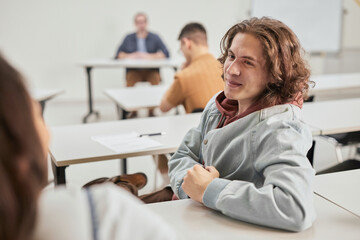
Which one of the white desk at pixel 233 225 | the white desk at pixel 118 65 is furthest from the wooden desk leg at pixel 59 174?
the white desk at pixel 118 65

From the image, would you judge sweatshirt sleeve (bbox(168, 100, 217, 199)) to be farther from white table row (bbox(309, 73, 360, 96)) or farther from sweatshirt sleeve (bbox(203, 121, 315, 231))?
white table row (bbox(309, 73, 360, 96))

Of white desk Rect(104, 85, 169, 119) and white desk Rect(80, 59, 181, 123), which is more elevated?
white desk Rect(80, 59, 181, 123)

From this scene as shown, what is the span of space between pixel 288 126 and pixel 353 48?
277 inches

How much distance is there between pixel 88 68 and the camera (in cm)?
537

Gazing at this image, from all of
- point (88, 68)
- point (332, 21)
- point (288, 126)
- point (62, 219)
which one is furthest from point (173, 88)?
point (332, 21)

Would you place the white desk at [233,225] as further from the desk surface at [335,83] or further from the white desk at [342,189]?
the desk surface at [335,83]

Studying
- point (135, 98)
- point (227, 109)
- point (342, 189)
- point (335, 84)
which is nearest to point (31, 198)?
point (227, 109)

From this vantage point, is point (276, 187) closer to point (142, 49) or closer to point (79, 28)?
point (142, 49)

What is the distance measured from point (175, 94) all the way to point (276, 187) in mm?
1776

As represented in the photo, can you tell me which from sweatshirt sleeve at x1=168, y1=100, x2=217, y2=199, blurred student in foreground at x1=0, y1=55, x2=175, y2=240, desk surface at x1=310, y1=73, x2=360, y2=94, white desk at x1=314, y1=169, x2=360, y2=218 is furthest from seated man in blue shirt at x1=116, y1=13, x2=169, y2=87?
blurred student in foreground at x1=0, y1=55, x2=175, y2=240

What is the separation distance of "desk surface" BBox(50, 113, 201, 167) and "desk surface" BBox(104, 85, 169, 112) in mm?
581

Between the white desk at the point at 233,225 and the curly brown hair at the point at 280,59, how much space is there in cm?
38

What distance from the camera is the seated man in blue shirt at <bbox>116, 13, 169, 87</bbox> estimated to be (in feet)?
19.5

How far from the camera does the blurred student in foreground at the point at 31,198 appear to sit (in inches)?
18.2
